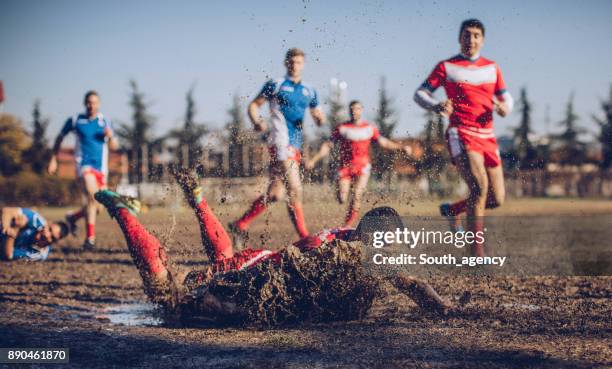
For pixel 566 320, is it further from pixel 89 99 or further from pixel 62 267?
pixel 89 99

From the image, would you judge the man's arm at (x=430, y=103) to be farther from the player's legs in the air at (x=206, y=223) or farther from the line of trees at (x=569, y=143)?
the line of trees at (x=569, y=143)

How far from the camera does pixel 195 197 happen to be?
4.58m

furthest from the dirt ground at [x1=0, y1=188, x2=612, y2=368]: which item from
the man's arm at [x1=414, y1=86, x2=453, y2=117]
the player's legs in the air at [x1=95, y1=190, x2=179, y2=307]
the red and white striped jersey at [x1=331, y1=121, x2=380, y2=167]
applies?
the red and white striped jersey at [x1=331, y1=121, x2=380, y2=167]

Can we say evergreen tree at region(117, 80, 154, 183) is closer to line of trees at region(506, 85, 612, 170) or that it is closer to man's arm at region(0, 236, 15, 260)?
line of trees at region(506, 85, 612, 170)

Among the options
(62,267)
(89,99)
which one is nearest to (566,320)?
(62,267)

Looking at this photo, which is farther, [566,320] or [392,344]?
[566,320]

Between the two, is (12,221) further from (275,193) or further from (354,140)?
(354,140)

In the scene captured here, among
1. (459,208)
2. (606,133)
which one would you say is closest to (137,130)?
(606,133)

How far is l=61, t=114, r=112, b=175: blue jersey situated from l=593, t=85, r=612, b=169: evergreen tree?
32244mm

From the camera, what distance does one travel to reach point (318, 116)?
23.3ft

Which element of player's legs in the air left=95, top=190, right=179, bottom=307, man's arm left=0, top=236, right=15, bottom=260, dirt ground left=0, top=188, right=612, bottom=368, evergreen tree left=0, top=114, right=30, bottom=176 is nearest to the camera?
dirt ground left=0, top=188, right=612, bottom=368

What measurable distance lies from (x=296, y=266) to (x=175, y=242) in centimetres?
246

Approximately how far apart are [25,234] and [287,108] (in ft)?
11.0

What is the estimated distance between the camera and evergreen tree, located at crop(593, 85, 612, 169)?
1412 inches
